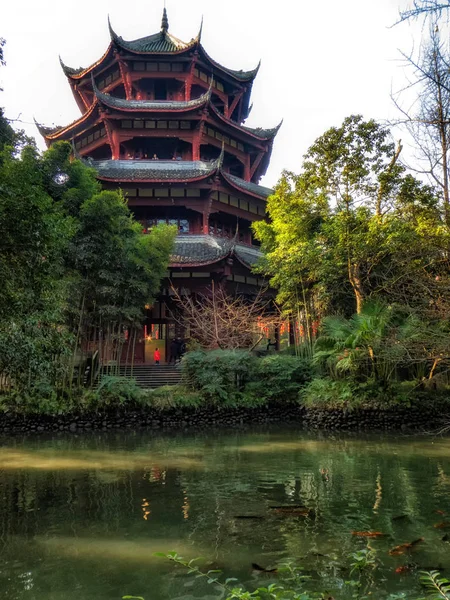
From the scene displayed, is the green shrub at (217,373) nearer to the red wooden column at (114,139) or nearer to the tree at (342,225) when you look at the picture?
the tree at (342,225)

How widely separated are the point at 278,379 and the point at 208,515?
9.62 meters

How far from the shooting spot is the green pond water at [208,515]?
363 cm

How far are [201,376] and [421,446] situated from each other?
6.66m

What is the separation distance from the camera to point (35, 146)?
10320 mm

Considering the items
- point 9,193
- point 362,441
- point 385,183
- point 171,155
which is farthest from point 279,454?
point 171,155

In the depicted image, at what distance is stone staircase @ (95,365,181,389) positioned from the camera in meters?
15.9

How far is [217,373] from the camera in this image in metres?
14.4

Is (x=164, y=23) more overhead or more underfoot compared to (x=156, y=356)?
more overhead

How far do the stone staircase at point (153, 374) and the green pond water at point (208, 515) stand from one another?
6168mm

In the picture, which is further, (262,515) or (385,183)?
(385,183)

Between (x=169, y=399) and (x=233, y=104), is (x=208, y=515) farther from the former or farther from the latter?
(x=233, y=104)

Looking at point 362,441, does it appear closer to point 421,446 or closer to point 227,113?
point 421,446

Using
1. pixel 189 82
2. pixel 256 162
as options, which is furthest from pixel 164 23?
pixel 256 162

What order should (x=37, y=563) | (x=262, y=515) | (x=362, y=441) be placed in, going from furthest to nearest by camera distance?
(x=362, y=441)
(x=262, y=515)
(x=37, y=563)
